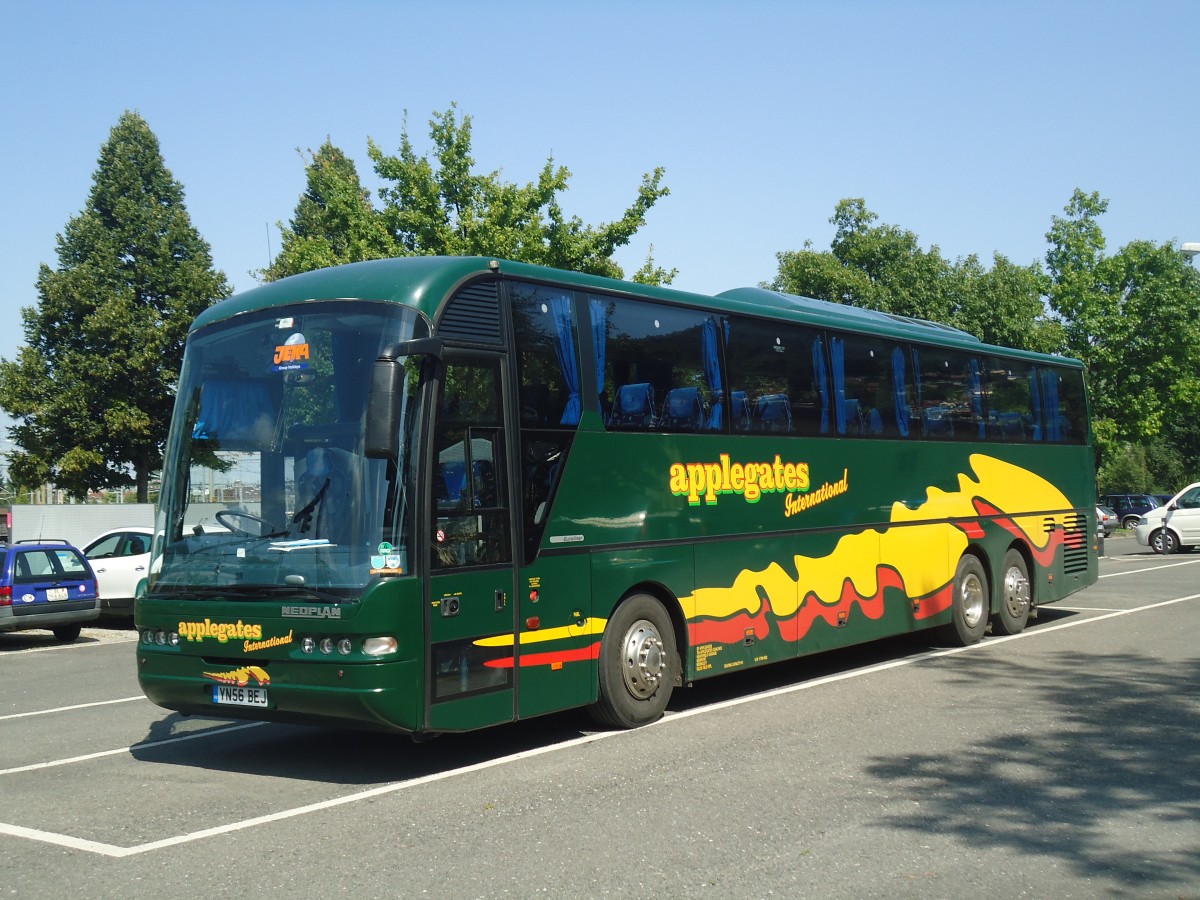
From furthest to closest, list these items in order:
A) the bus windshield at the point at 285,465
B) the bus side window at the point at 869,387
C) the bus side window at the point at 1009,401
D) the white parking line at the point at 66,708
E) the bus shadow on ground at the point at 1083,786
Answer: the bus side window at the point at 1009,401, the bus side window at the point at 869,387, the white parking line at the point at 66,708, the bus windshield at the point at 285,465, the bus shadow on ground at the point at 1083,786

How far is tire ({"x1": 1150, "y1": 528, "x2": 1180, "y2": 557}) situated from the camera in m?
35.6

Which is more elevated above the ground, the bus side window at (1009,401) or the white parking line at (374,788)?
the bus side window at (1009,401)

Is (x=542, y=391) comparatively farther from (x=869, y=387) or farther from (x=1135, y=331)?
(x=1135, y=331)

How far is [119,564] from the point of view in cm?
2191

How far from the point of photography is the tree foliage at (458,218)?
1010 inches

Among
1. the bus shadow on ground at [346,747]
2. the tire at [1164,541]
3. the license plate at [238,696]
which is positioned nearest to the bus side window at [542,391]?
the bus shadow on ground at [346,747]

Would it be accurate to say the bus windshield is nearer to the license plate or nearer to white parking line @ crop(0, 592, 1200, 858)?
the license plate

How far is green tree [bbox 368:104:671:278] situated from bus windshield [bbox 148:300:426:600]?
1661 centimetres

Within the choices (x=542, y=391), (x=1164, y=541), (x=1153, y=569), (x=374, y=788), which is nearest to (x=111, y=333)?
(x=1153, y=569)

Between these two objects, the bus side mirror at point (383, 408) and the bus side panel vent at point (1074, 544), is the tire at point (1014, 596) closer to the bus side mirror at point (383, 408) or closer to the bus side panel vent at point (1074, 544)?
the bus side panel vent at point (1074, 544)

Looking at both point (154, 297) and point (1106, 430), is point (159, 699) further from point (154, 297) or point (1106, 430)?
point (1106, 430)

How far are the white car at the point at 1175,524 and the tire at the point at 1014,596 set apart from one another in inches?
830

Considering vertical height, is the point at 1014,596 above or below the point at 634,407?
below

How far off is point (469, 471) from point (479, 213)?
61.5 ft
